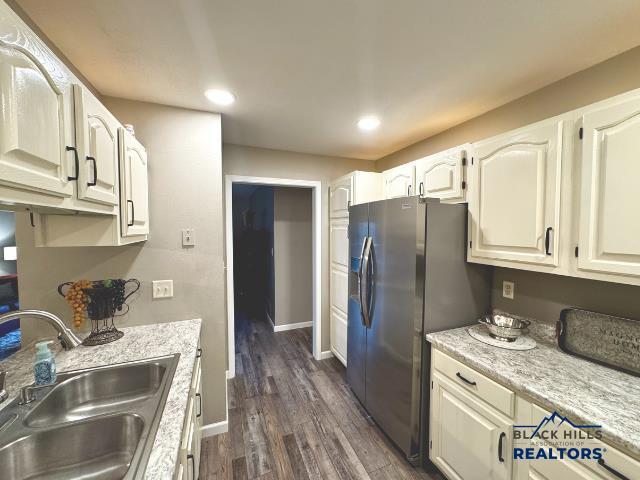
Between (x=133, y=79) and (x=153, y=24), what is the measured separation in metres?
0.53

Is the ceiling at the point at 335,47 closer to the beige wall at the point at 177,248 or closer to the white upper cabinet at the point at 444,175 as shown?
the beige wall at the point at 177,248

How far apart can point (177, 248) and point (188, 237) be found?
11 cm

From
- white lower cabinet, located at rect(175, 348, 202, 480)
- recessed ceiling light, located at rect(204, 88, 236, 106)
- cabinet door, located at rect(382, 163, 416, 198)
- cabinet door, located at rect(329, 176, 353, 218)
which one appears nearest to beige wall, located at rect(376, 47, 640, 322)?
cabinet door, located at rect(382, 163, 416, 198)

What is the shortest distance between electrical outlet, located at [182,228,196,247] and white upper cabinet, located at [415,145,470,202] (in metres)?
1.77

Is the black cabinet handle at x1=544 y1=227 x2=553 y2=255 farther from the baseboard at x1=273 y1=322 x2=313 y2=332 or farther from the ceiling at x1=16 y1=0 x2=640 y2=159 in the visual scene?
the baseboard at x1=273 y1=322 x2=313 y2=332

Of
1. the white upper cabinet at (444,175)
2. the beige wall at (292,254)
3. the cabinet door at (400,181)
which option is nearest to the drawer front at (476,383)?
the white upper cabinet at (444,175)

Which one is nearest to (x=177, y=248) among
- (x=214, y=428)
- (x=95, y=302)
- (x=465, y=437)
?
(x=95, y=302)

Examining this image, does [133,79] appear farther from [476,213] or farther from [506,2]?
[476,213]

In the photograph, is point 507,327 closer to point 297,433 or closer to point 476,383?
point 476,383

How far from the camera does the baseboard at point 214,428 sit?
1904mm

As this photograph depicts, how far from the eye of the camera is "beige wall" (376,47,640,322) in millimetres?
1286

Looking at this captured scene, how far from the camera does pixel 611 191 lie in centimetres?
110

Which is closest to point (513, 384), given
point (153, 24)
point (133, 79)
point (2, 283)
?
point (153, 24)

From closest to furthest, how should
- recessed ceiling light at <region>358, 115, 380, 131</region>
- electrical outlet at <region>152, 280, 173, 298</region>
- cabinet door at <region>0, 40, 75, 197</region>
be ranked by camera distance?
1. cabinet door at <region>0, 40, 75, 197</region>
2. electrical outlet at <region>152, 280, 173, 298</region>
3. recessed ceiling light at <region>358, 115, 380, 131</region>
